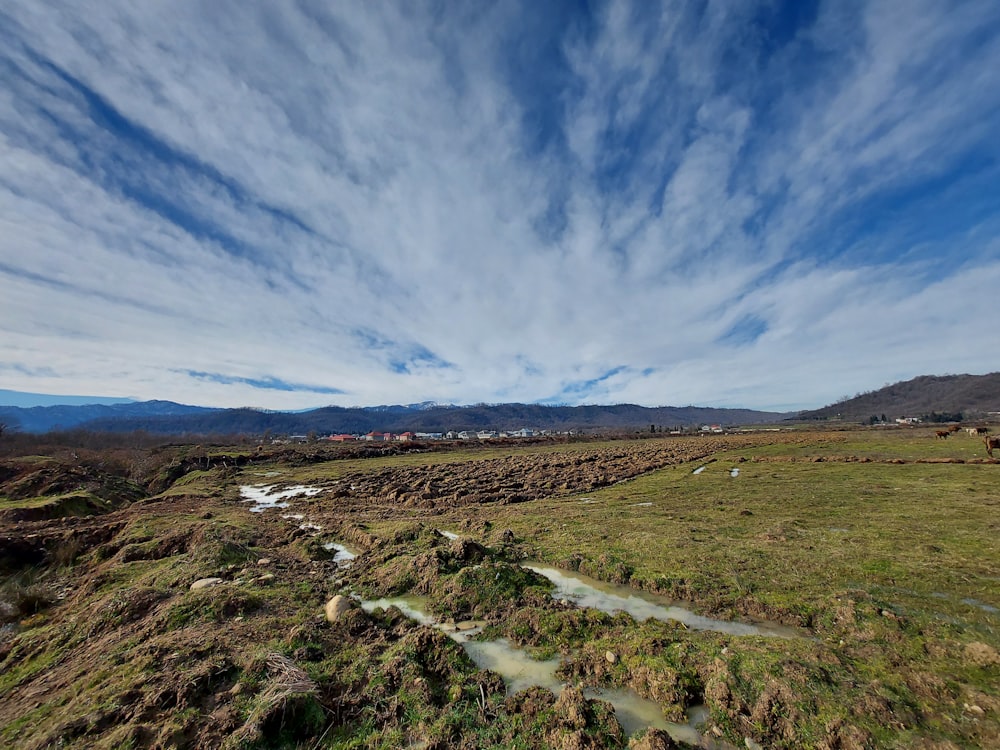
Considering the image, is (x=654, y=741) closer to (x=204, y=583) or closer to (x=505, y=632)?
(x=505, y=632)

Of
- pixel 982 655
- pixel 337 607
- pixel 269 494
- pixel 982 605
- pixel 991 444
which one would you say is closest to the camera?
→ pixel 982 655

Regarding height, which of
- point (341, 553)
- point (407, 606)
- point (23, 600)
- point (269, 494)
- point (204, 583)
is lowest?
point (269, 494)

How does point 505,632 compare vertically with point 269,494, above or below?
above

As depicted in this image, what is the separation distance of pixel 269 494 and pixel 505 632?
34.9m

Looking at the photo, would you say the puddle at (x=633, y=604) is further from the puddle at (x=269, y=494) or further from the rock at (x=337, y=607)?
the puddle at (x=269, y=494)

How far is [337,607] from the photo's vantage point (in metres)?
9.31

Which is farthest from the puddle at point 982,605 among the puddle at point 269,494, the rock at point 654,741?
the puddle at point 269,494

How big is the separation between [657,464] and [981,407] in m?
272

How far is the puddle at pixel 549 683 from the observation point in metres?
5.71

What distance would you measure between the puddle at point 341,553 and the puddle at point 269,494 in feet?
43.9

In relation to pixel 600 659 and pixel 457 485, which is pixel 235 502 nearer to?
pixel 457 485

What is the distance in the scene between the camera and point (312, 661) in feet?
23.6

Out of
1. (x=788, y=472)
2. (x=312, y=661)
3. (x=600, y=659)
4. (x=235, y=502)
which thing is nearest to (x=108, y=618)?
(x=312, y=661)

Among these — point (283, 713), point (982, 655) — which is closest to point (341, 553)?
point (283, 713)
